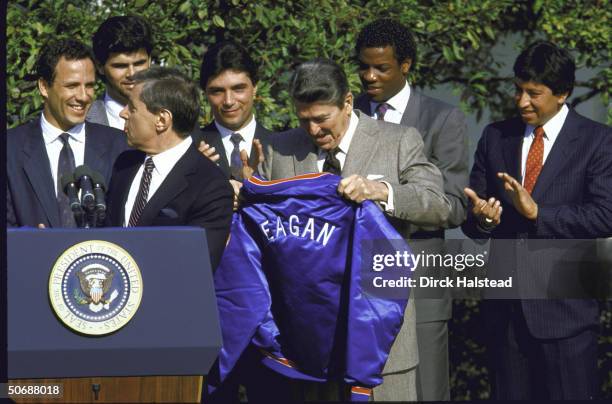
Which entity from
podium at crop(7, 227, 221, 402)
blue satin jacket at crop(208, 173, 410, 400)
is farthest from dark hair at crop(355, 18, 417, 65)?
podium at crop(7, 227, 221, 402)

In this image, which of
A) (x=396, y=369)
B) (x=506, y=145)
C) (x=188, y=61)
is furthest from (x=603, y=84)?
(x=396, y=369)

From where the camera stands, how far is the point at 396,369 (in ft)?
16.5

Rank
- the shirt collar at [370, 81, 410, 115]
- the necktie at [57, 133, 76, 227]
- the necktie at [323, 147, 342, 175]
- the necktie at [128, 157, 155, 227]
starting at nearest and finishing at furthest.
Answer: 1. the necktie at [128, 157, 155, 227]
2. the necktie at [323, 147, 342, 175]
3. the necktie at [57, 133, 76, 227]
4. the shirt collar at [370, 81, 410, 115]

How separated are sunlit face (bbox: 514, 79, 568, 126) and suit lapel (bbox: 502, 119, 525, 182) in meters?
0.09

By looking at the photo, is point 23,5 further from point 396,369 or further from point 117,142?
point 396,369

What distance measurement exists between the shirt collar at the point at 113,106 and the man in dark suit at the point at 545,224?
5.43 ft

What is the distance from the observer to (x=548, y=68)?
227 inches

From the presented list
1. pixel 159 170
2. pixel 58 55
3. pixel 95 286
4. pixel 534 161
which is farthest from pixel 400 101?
pixel 95 286

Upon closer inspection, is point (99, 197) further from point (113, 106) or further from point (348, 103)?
point (113, 106)

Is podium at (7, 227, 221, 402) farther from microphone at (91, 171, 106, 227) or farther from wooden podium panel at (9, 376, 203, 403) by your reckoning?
microphone at (91, 171, 106, 227)

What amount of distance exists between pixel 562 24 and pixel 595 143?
6.46 ft

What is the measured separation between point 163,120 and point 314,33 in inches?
80.0

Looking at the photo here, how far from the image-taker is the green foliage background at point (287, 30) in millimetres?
6723

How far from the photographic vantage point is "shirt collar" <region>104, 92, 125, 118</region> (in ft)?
20.0
